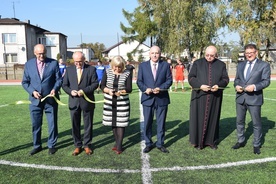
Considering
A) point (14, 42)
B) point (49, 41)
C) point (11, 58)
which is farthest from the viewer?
point (49, 41)

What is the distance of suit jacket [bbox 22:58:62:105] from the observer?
17.0 ft

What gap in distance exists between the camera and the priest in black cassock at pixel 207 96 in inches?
213

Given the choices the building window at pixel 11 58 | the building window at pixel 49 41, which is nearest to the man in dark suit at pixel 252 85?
the building window at pixel 11 58

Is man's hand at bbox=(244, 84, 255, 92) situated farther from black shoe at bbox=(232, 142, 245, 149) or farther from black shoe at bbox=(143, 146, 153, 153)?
black shoe at bbox=(143, 146, 153, 153)

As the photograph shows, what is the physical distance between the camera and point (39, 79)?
5195mm

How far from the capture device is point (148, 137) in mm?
5555

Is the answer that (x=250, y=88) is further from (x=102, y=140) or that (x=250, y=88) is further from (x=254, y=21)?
(x=254, y=21)

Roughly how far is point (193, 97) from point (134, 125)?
2.67 m

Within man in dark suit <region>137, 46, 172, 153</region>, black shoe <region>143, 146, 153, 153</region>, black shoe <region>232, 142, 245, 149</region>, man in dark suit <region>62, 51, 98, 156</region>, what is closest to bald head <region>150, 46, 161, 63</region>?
man in dark suit <region>137, 46, 172, 153</region>

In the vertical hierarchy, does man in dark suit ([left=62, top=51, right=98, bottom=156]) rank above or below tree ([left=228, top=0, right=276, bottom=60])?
below

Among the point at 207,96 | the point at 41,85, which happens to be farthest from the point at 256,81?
the point at 41,85

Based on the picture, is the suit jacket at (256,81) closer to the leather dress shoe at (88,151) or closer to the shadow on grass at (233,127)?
the shadow on grass at (233,127)

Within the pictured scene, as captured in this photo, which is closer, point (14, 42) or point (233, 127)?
point (233, 127)

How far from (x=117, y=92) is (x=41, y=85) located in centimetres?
141
